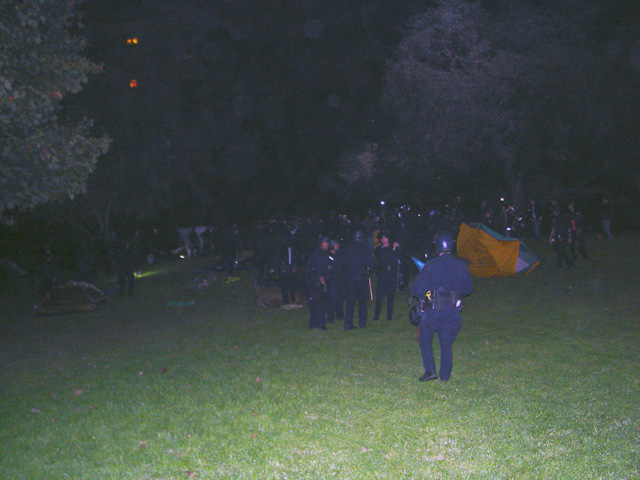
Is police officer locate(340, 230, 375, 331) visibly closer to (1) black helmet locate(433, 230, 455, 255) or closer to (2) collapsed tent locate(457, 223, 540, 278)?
(1) black helmet locate(433, 230, 455, 255)

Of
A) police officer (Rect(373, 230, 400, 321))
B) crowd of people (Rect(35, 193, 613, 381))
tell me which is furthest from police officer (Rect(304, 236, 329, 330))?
police officer (Rect(373, 230, 400, 321))

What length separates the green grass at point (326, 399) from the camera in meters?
5.77

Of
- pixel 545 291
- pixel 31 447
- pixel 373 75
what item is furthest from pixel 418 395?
pixel 373 75

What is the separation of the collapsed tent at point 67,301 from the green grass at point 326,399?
2444mm

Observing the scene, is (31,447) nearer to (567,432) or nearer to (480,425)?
(480,425)

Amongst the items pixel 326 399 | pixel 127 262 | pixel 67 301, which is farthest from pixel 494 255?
pixel 326 399

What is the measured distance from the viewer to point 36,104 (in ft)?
44.4

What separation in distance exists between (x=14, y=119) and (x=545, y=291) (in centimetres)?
1313

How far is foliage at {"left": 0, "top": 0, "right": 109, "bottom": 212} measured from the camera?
12305mm

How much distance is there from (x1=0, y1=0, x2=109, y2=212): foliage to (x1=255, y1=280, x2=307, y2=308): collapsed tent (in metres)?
5.16

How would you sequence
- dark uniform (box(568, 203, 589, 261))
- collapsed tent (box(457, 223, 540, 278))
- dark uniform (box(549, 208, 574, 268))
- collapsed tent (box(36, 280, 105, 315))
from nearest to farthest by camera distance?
collapsed tent (box(36, 280, 105, 315))
dark uniform (box(549, 208, 574, 268))
collapsed tent (box(457, 223, 540, 278))
dark uniform (box(568, 203, 589, 261))

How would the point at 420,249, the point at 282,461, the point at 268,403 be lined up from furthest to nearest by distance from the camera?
the point at 420,249 → the point at 268,403 → the point at 282,461

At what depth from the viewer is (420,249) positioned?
21969 millimetres

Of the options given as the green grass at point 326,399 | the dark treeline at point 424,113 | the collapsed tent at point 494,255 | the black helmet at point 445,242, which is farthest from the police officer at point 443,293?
the dark treeline at point 424,113
